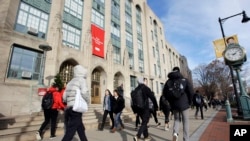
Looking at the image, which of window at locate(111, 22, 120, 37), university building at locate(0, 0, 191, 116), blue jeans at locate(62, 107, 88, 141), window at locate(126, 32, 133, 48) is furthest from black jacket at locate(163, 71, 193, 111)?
window at locate(126, 32, 133, 48)

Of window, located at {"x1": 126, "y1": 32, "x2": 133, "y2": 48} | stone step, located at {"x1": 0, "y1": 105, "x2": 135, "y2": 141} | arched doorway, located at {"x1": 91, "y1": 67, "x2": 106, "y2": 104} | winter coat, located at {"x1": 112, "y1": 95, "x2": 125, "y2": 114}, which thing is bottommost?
stone step, located at {"x1": 0, "y1": 105, "x2": 135, "y2": 141}

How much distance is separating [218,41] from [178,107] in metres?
9.03

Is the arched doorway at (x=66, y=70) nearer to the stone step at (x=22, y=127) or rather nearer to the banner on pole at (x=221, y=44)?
the stone step at (x=22, y=127)

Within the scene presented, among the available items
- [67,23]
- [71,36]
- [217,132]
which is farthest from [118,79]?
[217,132]

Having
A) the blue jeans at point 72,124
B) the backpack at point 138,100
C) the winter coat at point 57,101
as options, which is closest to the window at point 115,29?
the winter coat at point 57,101

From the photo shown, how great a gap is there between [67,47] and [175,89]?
42.7ft

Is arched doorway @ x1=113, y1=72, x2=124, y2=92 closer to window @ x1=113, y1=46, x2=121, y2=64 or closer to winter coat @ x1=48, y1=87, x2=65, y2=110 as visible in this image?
window @ x1=113, y1=46, x2=121, y2=64

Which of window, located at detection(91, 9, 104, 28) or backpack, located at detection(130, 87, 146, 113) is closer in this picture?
backpack, located at detection(130, 87, 146, 113)

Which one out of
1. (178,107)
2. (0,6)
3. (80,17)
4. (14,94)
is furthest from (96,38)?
(178,107)

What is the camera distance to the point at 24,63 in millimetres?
12148

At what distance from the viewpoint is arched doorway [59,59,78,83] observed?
49.3ft

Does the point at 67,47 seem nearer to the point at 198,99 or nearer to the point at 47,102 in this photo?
the point at 47,102

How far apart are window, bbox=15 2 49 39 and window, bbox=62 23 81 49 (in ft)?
6.27

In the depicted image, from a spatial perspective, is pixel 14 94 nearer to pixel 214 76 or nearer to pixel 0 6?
pixel 0 6
